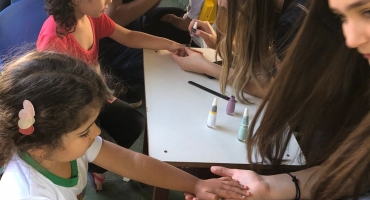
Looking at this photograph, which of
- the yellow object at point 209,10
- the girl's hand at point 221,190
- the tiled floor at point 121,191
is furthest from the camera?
the yellow object at point 209,10

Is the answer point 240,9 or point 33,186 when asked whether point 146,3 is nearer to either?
point 240,9

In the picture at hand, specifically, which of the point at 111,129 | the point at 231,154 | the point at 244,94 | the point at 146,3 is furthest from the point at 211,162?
the point at 146,3

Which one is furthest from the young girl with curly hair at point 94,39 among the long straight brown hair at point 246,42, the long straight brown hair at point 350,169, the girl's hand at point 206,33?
the long straight brown hair at point 350,169

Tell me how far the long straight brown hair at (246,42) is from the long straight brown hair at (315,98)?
236 mm

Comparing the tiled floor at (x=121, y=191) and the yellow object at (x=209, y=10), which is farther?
the yellow object at (x=209, y=10)

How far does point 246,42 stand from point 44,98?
29.6 inches

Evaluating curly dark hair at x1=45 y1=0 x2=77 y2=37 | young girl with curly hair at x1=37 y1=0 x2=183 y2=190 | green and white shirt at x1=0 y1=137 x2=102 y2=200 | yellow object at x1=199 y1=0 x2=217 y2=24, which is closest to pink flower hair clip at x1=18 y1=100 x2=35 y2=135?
green and white shirt at x1=0 y1=137 x2=102 y2=200

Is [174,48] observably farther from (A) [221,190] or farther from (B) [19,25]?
(A) [221,190]

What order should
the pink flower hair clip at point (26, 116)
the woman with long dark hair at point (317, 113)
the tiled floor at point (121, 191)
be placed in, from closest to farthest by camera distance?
1. the pink flower hair clip at point (26, 116)
2. the woman with long dark hair at point (317, 113)
3. the tiled floor at point (121, 191)

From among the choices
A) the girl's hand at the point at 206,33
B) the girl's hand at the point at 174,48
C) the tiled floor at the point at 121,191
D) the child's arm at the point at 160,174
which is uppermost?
the girl's hand at the point at 206,33

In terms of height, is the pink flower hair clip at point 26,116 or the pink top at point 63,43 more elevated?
the pink flower hair clip at point 26,116

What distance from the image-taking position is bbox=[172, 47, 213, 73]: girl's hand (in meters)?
1.52

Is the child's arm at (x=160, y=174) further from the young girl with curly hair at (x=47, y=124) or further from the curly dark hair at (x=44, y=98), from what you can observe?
the curly dark hair at (x=44, y=98)

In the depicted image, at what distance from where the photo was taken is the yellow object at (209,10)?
2.18 m
